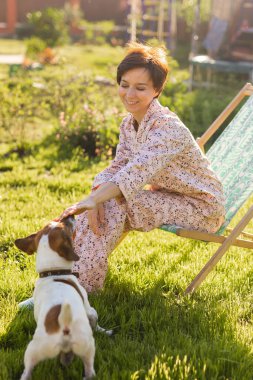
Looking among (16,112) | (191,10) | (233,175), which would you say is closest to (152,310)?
(233,175)

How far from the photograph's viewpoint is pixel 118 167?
3801 millimetres

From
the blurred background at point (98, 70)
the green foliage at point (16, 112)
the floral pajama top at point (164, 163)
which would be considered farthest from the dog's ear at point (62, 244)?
the green foliage at point (16, 112)

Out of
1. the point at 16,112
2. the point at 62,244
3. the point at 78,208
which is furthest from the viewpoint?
the point at 16,112

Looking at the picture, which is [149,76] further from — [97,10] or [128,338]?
[97,10]

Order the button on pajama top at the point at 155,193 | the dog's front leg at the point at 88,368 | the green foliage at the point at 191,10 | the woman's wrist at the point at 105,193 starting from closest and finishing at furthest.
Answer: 1. the dog's front leg at the point at 88,368
2. the woman's wrist at the point at 105,193
3. the button on pajama top at the point at 155,193
4. the green foliage at the point at 191,10

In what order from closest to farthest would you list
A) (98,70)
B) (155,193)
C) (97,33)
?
(155,193), (98,70), (97,33)

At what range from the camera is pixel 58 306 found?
240 centimetres

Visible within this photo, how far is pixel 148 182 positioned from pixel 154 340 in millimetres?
914

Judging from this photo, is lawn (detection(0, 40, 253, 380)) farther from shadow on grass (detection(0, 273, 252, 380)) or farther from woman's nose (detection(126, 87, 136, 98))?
woman's nose (detection(126, 87, 136, 98))

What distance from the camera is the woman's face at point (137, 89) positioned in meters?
3.42

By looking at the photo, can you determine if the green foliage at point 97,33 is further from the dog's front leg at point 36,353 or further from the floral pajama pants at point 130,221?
the dog's front leg at point 36,353

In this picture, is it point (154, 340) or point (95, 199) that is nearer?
point (154, 340)

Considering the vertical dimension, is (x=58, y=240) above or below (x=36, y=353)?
above

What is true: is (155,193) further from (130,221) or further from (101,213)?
(101,213)
